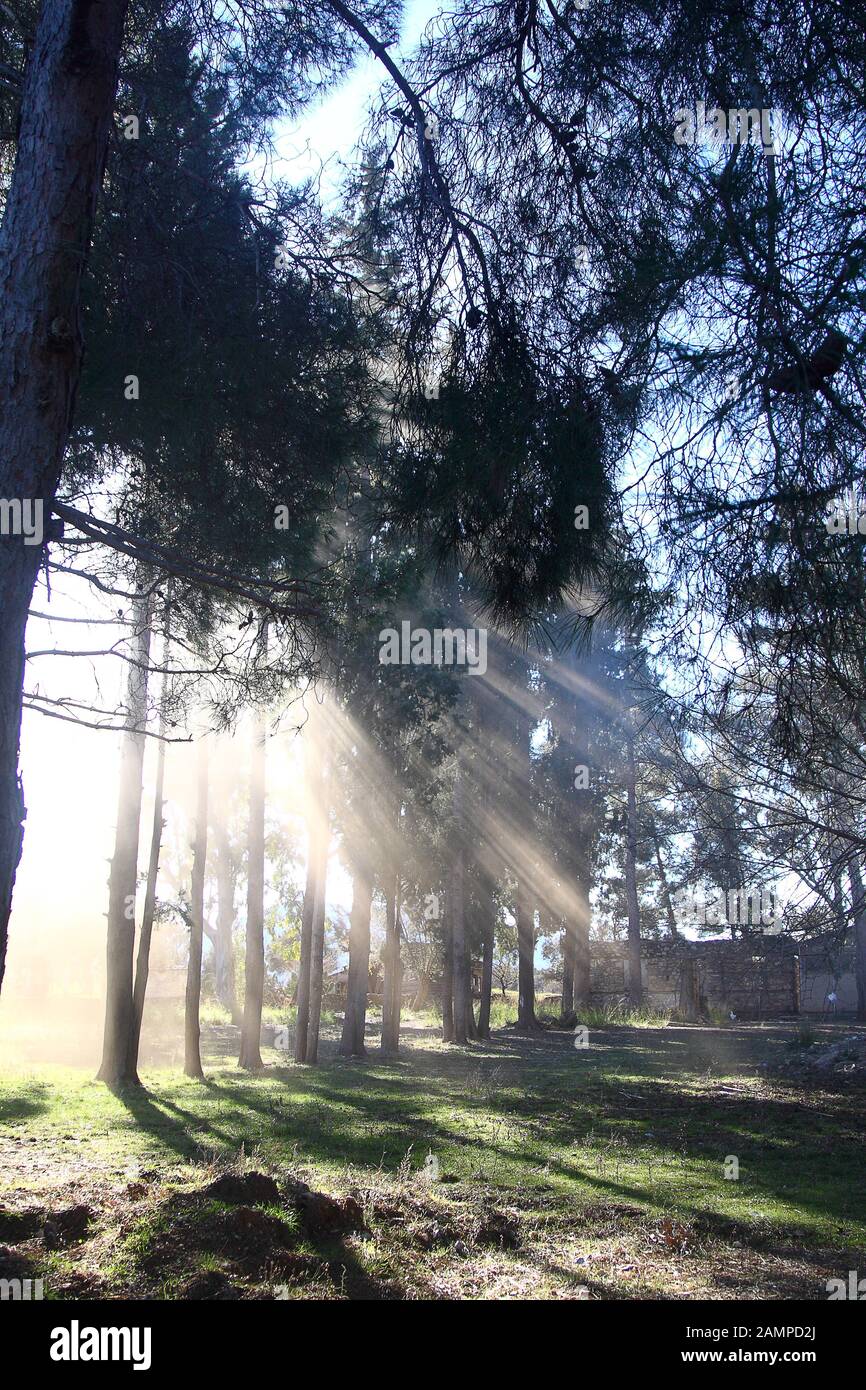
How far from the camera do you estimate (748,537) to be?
482 centimetres

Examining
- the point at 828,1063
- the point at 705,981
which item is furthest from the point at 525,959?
the point at 828,1063

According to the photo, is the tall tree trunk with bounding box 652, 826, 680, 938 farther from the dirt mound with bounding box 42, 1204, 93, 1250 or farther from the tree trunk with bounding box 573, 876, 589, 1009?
the dirt mound with bounding box 42, 1204, 93, 1250

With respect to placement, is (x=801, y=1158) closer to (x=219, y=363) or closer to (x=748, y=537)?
(x=748, y=537)

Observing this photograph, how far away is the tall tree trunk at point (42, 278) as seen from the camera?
178 inches

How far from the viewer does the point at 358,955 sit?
19.7 meters

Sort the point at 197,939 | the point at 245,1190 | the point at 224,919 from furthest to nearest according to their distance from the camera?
the point at 224,919, the point at 197,939, the point at 245,1190

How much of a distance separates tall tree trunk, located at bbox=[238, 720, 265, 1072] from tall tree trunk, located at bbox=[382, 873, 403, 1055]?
10.9 feet

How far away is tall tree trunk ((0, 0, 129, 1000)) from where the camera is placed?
14.9ft

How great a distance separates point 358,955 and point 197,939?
4.42 metres

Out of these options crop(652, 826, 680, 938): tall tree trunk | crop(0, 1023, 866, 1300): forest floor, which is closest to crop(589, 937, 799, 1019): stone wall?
crop(652, 826, 680, 938): tall tree trunk

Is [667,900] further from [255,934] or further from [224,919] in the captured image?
[255,934]

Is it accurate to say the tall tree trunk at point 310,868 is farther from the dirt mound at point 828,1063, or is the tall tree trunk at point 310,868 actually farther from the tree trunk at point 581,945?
the tree trunk at point 581,945

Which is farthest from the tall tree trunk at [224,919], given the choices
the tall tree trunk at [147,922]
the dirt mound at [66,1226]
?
the dirt mound at [66,1226]

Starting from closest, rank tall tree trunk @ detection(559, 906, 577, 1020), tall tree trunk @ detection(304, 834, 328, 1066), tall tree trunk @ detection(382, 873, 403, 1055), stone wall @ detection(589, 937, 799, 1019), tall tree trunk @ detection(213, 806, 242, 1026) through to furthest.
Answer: tall tree trunk @ detection(304, 834, 328, 1066), tall tree trunk @ detection(382, 873, 403, 1055), tall tree trunk @ detection(559, 906, 577, 1020), stone wall @ detection(589, 937, 799, 1019), tall tree trunk @ detection(213, 806, 242, 1026)
